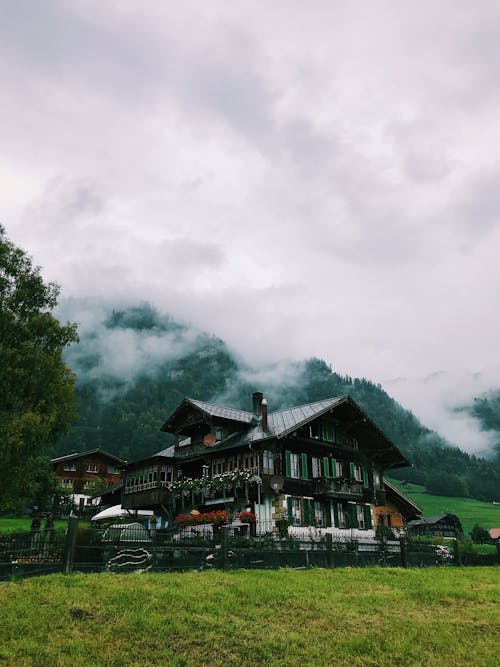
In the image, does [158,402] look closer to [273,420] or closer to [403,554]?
[273,420]

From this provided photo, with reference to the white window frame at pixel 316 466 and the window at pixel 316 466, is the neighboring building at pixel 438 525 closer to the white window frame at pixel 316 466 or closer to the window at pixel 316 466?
the white window frame at pixel 316 466

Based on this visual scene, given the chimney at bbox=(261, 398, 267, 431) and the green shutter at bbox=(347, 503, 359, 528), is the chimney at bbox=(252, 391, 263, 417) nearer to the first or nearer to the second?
the chimney at bbox=(261, 398, 267, 431)

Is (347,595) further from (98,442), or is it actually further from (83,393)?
(83,393)

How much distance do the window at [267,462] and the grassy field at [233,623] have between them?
18161 millimetres

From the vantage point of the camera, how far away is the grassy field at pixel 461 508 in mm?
104194

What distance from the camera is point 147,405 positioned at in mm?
152250

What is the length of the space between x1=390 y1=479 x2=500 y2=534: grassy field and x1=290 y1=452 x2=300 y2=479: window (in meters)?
73.2

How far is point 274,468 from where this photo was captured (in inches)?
1371

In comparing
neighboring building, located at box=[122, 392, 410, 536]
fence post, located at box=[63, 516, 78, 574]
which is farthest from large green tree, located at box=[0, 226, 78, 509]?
neighboring building, located at box=[122, 392, 410, 536]

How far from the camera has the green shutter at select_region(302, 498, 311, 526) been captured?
34.8m

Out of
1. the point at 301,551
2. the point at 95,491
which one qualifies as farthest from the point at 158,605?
the point at 95,491

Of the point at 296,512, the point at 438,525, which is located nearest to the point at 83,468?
the point at 296,512

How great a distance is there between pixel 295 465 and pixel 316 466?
2190 millimetres

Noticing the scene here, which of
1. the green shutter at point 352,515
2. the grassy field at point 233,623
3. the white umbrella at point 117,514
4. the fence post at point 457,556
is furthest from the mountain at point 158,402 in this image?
the grassy field at point 233,623
